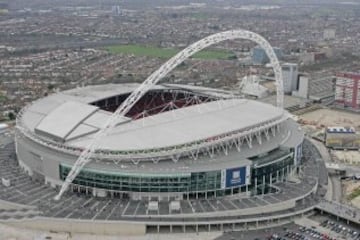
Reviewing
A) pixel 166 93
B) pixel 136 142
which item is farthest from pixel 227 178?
pixel 166 93

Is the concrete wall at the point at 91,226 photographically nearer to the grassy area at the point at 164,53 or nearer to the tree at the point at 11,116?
the tree at the point at 11,116

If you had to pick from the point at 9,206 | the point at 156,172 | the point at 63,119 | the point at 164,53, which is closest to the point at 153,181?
the point at 156,172

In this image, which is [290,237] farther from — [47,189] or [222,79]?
[222,79]

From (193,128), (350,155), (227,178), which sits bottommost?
(350,155)

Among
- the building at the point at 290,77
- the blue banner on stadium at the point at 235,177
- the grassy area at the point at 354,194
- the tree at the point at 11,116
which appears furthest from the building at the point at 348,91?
the tree at the point at 11,116

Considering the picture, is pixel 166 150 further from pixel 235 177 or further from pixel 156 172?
pixel 235 177

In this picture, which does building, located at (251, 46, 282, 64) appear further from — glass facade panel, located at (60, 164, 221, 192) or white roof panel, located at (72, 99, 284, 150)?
glass facade panel, located at (60, 164, 221, 192)

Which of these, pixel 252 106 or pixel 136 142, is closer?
pixel 136 142
